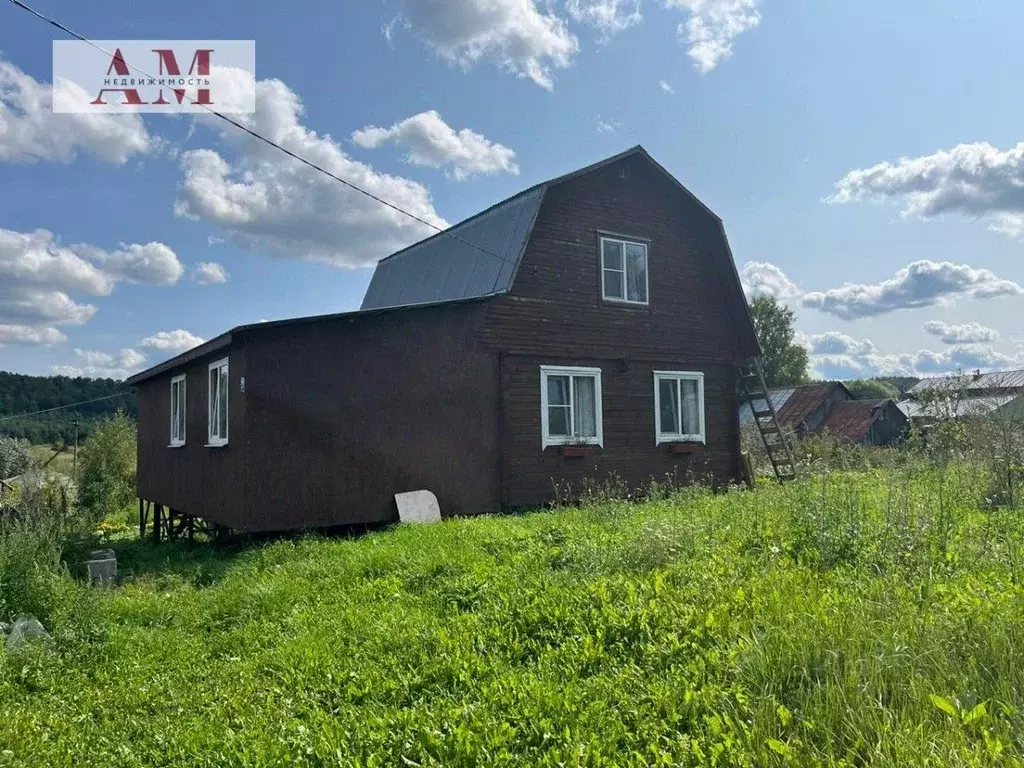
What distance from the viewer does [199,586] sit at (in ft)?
26.6

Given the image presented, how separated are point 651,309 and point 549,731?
37.7ft

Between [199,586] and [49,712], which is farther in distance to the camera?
[199,586]

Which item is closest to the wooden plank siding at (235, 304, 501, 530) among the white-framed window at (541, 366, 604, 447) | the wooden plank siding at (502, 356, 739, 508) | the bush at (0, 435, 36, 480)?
the wooden plank siding at (502, 356, 739, 508)

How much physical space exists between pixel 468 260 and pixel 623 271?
312 cm

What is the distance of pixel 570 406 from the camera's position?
13055 millimetres

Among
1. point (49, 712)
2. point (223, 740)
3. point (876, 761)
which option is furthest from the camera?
point (49, 712)

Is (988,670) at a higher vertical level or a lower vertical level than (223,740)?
higher

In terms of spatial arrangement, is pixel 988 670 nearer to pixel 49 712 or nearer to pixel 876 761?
pixel 876 761

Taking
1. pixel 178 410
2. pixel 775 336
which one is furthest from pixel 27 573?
pixel 775 336

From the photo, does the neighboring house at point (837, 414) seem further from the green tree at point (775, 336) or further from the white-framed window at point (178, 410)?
the white-framed window at point (178, 410)

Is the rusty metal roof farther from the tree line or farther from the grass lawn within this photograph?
the grass lawn

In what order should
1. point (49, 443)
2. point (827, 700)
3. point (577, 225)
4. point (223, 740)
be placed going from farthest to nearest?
point (49, 443) < point (577, 225) < point (223, 740) < point (827, 700)

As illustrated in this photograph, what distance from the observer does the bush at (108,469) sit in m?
25.0

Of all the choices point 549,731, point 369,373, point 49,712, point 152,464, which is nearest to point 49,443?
point 152,464
